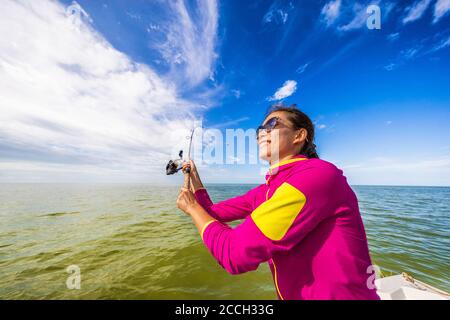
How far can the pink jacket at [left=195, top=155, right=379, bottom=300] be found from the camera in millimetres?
1325

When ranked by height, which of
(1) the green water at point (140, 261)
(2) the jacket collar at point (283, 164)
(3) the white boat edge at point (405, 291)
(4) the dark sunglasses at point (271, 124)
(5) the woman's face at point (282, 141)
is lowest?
(1) the green water at point (140, 261)

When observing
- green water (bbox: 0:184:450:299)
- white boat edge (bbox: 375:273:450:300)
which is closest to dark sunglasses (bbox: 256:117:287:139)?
white boat edge (bbox: 375:273:450:300)

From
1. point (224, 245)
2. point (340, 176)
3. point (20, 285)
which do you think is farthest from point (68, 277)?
point (340, 176)

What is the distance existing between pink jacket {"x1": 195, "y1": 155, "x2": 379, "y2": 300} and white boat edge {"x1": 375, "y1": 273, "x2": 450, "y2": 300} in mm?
4420

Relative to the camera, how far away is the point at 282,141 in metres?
2.10

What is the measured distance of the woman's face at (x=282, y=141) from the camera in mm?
2102

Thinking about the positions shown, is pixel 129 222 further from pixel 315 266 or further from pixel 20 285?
pixel 315 266

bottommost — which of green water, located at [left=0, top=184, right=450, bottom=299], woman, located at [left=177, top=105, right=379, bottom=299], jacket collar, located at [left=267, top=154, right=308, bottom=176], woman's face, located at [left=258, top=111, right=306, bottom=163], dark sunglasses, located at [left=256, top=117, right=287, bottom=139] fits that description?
green water, located at [left=0, top=184, right=450, bottom=299]

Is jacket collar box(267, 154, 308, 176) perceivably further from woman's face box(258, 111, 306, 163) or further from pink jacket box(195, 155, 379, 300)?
pink jacket box(195, 155, 379, 300)

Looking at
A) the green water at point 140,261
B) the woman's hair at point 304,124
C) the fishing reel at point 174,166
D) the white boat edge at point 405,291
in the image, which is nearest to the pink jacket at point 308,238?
the woman's hair at point 304,124

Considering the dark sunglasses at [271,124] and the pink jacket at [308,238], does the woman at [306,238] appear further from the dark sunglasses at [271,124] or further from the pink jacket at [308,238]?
the dark sunglasses at [271,124]

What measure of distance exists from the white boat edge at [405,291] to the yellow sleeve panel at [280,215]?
16.4ft

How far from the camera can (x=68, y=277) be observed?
635 centimetres

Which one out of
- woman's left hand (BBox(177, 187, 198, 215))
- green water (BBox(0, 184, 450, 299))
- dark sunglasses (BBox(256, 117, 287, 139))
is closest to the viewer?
woman's left hand (BBox(177, 187, 198, 215))
